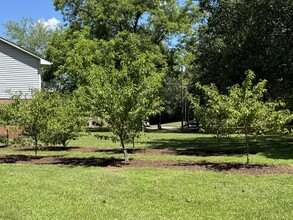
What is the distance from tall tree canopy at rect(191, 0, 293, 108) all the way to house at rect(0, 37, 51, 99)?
14.9 metres

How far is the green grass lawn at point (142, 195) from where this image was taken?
6398mm

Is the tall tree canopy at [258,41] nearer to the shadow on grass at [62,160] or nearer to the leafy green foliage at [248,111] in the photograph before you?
the leafy green foliage at [248,111]

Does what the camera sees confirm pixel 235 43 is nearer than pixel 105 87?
No

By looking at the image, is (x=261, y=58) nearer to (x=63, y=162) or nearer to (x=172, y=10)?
(x=63, y=162)

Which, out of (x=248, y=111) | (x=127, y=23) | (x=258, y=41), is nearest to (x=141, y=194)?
(x=248, y=111)

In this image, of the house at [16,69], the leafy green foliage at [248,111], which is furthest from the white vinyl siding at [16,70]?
the leafy green foliage at [248,111]

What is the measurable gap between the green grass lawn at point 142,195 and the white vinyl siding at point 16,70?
745 inches

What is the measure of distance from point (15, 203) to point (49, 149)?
10.6m

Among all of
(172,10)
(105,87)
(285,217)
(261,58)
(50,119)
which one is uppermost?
(172,10)

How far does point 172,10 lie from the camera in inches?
1437

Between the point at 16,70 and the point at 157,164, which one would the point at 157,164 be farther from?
the point at 16,70

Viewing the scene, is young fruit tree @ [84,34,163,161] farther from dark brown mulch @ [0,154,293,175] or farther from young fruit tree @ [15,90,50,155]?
young fruit tree @ [15,90,50,155]

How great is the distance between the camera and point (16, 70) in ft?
93.6

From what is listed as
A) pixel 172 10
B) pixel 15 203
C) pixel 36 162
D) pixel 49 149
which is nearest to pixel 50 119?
pixel 36 162
